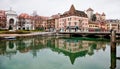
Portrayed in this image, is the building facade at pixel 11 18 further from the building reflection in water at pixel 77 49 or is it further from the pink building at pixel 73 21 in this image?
the building reflection in water at pixel 77 49

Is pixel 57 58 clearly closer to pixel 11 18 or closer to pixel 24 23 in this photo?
pixel 11 18

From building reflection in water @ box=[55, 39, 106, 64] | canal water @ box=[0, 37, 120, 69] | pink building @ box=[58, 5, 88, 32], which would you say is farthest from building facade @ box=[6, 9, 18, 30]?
canal water @ box=[0, 37, 120, 69]

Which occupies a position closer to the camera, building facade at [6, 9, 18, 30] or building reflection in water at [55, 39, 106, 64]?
building reflection in water at [55, 39, 106, 64]

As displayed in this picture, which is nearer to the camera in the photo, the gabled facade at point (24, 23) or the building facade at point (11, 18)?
the building facade at point (11, 18)

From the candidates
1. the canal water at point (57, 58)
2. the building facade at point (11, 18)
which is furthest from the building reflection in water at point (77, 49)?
the building facade at point (11, 18)

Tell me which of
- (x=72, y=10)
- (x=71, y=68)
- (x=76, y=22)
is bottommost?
(x=71, y=68)

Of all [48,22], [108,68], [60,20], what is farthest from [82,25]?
[108,68]

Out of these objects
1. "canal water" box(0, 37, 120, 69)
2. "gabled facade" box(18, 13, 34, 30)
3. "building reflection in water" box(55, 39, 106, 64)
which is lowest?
"building reflection in water" box(55, 39, 106, 64)

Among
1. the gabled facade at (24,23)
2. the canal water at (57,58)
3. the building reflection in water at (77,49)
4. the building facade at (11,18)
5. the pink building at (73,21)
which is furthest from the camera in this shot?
the gabled facade at (24,23)

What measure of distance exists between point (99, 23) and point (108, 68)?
11388cm

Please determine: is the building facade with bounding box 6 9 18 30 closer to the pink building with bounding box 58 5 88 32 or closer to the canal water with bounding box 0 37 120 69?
the pink building with bounding box 58 5 88 32

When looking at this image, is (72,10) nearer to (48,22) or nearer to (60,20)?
(60,20)

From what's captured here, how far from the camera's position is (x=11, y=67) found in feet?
66.6

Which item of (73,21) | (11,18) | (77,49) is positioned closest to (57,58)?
(77,49)
